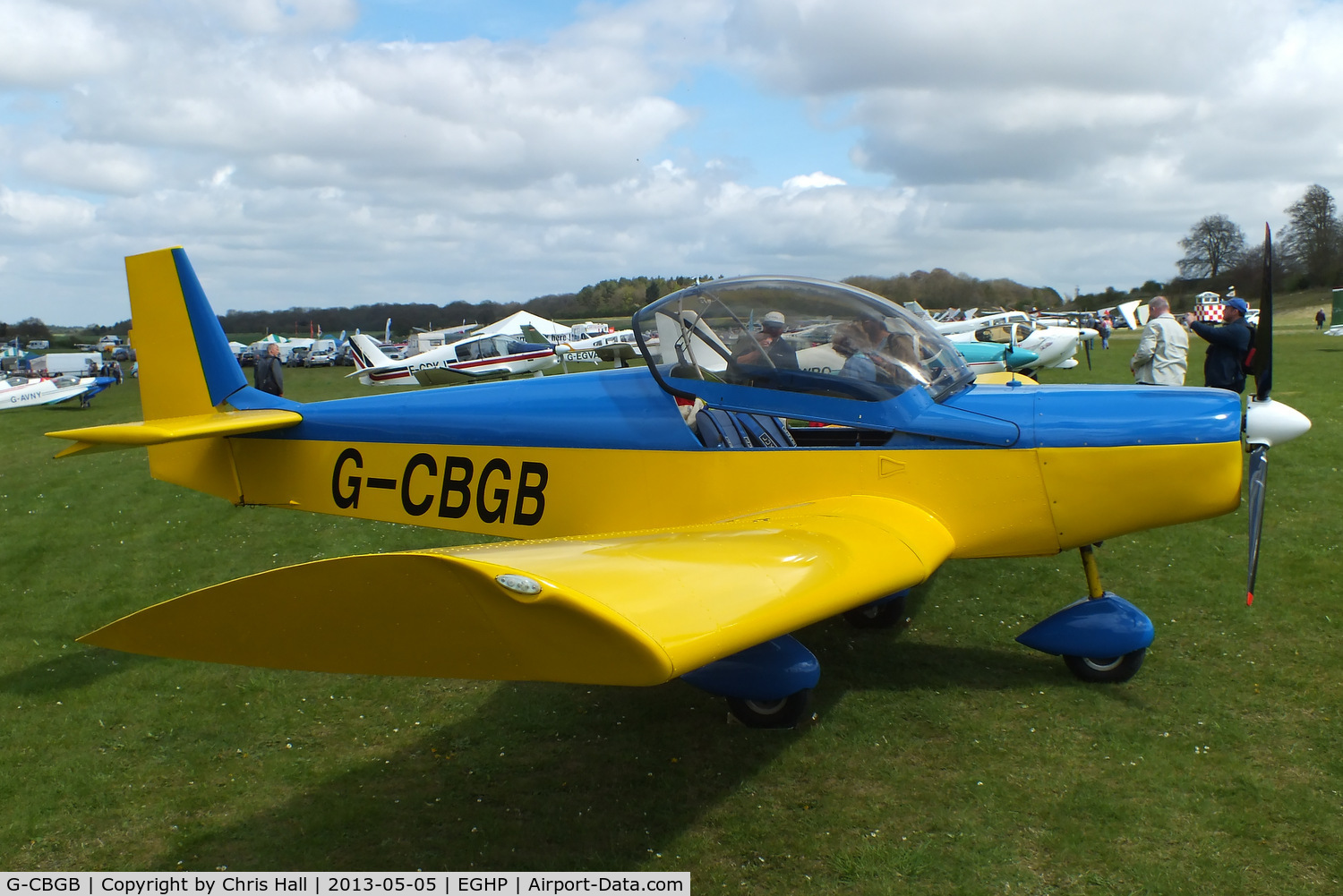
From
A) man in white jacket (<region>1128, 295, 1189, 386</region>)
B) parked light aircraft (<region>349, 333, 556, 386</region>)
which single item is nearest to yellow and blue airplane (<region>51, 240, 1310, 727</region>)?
man in white jacket (<region>1128, 295, 1189, 386</region>)

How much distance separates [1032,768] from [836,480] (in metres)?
1.55

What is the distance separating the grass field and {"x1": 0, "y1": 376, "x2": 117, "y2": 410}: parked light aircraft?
2515cm

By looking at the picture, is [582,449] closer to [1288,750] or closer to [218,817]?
[218,817]

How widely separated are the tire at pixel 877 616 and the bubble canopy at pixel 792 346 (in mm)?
1650

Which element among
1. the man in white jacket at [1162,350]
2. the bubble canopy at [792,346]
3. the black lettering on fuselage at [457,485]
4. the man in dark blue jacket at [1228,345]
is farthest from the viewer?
the man in white jacket at [1162,350]

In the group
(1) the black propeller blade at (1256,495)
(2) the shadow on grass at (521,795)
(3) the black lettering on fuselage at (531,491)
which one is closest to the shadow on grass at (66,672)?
(2) the shadow on grass at (521,795)

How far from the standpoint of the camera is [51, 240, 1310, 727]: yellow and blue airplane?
7.63 ft

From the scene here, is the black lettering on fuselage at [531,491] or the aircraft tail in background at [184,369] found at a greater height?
the aircraft tail in background at [184,369]

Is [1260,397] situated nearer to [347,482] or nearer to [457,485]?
[457,485]

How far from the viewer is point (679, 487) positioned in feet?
14.8

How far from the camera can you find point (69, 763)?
162 inches

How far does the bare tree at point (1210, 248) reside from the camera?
5647 centimetres

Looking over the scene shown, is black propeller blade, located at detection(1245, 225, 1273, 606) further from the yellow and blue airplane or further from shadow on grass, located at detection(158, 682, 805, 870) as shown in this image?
shadow on grass, located at detection(158, 682, 805, 870)

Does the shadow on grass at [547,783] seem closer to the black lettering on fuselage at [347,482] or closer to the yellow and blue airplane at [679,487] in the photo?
the yellow and blue airplane at [679,487]
